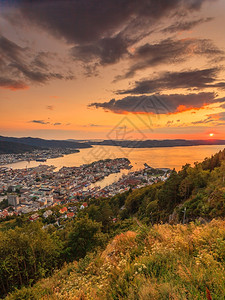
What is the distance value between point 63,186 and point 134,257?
4824 cm

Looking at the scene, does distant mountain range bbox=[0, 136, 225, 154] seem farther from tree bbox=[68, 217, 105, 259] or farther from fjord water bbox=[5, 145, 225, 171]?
tree bbox=[68, 217, 105, 259]

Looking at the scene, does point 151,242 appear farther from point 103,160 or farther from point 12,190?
point 103,160

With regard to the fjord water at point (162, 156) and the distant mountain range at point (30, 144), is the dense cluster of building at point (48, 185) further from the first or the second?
the distant mountain range at point (30, 144)

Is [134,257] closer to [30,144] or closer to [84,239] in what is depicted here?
[84,239]

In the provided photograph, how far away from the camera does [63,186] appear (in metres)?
47.0

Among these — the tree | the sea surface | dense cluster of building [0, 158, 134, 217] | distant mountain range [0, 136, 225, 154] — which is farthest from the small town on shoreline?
the tree

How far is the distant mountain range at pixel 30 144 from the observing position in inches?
4382

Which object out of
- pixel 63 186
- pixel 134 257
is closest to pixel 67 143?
pixel 63 186

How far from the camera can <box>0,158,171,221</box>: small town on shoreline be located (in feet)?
108

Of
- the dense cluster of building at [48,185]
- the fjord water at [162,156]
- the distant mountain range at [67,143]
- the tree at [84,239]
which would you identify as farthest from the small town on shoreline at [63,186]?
the tree at [84,239]

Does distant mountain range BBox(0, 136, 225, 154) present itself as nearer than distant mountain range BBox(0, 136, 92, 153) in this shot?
Yes

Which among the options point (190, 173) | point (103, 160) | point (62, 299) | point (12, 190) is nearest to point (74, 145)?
point (103, 160)

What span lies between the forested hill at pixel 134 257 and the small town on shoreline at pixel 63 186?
18.8 m

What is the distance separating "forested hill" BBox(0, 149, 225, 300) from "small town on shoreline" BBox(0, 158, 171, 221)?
1880cm
